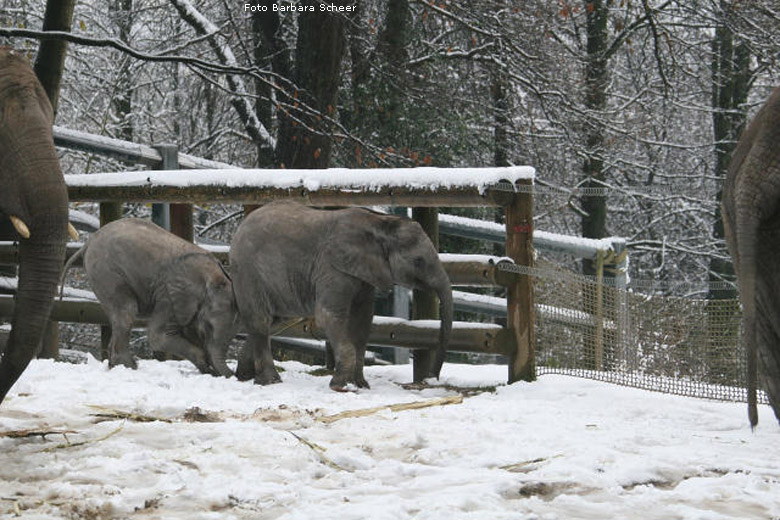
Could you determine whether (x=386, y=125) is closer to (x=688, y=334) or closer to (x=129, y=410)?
(x=688, y=334)

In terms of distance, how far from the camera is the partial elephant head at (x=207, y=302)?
25.8 ft

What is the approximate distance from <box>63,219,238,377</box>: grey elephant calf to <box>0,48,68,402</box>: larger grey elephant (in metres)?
3.33

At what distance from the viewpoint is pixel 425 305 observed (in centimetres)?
807

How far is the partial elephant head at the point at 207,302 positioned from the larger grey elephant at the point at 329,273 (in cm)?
24

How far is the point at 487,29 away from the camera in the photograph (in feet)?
47.2

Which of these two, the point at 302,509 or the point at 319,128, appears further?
the point at 319,128

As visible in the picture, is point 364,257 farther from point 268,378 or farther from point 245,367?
point 245,367

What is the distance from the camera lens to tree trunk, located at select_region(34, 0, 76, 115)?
10.9 metres

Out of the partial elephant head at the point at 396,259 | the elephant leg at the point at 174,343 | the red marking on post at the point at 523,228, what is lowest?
the elephant leg at the point at 174,343

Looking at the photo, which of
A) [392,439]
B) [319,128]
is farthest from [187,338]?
[319,128]

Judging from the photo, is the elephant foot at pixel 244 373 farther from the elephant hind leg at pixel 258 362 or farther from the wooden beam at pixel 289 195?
the wooden beam at pixel 289 195

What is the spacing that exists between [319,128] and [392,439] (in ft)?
23.1

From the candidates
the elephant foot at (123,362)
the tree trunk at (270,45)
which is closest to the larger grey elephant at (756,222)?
the elephant foot at (123,362)

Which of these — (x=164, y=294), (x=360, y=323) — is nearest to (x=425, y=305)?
(x=360, y=323)
